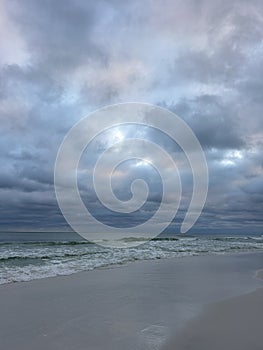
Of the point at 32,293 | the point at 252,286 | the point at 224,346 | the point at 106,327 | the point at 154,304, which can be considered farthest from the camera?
the point at 252,286

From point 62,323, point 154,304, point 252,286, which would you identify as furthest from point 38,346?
point 252,286

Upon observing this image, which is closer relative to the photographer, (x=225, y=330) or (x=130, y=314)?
(x=225, y=330)

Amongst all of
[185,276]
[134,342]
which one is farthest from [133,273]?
[134,342]

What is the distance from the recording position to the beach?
20.5ft

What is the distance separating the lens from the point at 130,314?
817cm

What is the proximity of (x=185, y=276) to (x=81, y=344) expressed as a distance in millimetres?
9654

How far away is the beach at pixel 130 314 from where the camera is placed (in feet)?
20.5

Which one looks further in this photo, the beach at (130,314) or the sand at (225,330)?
the beach at (130,314)

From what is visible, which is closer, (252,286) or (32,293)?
(32,293)

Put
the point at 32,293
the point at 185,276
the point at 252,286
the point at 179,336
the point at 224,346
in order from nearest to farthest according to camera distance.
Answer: the point at 224,346 < the point at 179,336 < the point at 32,293 < the point at 252,286 < the point at 185,276

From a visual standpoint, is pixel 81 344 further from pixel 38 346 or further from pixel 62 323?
pixel 62 323

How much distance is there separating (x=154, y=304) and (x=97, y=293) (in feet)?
7.13

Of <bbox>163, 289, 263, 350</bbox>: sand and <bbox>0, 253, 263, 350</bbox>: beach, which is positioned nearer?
<bbox>163, 289, 263, 350</bbox>: sand

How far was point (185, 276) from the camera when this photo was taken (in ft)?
49.6
